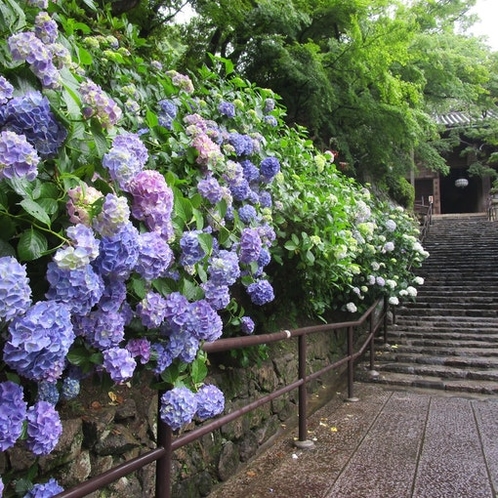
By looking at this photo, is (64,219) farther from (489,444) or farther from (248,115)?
(489,444)

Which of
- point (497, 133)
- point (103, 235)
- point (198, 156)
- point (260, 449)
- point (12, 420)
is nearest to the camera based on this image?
point (12, 420)

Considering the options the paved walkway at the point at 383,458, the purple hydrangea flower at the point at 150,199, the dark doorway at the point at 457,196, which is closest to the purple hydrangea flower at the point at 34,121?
the purple hydrangea flower at the point at 150,199

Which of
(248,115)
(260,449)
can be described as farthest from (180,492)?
(248,115)

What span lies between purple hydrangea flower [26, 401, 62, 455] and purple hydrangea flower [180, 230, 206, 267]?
59 cm

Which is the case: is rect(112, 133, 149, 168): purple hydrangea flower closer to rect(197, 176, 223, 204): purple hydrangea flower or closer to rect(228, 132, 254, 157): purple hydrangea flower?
rect(197, 176, 223, 204): purple hydrangea flower

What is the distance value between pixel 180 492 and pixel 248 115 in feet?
7.26

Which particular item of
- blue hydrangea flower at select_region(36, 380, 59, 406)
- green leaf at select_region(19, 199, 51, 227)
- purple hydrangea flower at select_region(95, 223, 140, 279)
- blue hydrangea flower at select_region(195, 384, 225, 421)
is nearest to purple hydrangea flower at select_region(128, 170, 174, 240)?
purple hydrangea flower at select_region(95, 223, 140, 279)

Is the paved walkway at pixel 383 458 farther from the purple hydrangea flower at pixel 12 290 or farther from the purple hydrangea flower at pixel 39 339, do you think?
the purple hydrangea flower at pixel 12 290

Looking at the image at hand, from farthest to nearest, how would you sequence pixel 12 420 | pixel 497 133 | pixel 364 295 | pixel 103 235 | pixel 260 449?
pixel 497 133, pixel 364 295, pixel 260 449, pixel 103 235, pixel 12 420

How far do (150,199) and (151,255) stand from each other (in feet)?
0.54

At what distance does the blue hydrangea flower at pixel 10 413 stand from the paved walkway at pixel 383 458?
1655mm

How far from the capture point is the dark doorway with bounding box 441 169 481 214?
70.9 ft

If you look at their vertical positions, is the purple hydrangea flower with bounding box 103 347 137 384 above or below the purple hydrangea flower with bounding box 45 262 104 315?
below

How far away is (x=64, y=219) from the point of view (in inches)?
44.4
